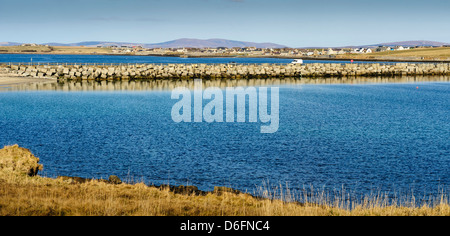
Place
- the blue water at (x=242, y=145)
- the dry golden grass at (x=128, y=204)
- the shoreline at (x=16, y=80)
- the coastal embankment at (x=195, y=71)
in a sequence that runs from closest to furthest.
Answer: the dry golden grass at (x=128, y=204)
the blue water at (x=242, y=145)
the shoreline at (x=16, y=80)
the coastal embankment at (x=195, y=71)

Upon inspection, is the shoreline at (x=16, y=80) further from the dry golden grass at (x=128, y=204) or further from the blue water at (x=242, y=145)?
the dry golden grass at (x=128, y=204)

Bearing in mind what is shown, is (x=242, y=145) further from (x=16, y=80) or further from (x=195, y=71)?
(x=195, y=71)

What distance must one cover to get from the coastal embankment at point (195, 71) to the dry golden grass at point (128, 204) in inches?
2473

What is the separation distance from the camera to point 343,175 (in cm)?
2012

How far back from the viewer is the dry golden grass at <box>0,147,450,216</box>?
10953mm

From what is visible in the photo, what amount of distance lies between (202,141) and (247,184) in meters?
9.02

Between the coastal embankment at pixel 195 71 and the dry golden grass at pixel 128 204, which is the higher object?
the coastal embankment at pixel 195 71

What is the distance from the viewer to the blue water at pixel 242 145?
19.8m

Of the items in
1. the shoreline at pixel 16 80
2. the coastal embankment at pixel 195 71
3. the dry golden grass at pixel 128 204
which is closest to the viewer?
the dry golden grass at pixel 128 204

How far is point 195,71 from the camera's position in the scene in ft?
263

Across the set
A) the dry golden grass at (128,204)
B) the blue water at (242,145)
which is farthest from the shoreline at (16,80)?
the dry golden grass at (128,204)

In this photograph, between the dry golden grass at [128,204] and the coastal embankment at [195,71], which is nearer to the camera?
the dry golden grass at [128,204]

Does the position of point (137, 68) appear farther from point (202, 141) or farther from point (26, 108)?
point (202, 141)
